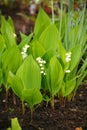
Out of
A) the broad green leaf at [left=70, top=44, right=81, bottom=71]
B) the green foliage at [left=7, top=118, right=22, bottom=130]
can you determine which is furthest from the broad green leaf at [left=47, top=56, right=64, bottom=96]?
the green foliage at [left=7, top=118, right=22, bottom=130]

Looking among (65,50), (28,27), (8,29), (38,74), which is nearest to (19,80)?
(38,74)

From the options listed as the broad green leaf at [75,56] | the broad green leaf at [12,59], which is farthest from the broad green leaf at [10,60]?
the broad green leaf at [75,56]

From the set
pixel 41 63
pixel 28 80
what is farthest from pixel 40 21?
pixel 28 80

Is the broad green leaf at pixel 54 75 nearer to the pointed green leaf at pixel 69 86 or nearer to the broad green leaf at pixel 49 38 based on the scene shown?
the pointed green leaf at pixel 69 86

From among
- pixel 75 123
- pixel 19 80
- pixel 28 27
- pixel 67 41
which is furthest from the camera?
pixel 28 27

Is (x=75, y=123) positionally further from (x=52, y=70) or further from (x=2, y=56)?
(x=2, y=56)

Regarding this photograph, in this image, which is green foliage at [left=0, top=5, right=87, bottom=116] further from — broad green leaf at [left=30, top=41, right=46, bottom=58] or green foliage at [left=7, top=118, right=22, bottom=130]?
green foliage at [left=7, top=118, right=22, bottom=130]

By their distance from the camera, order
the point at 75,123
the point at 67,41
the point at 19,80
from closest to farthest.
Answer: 1. the point at 19,80
2. the point at 75,123
3. the point at 67,41

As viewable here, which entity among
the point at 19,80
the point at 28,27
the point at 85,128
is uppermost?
the point at 28,27
